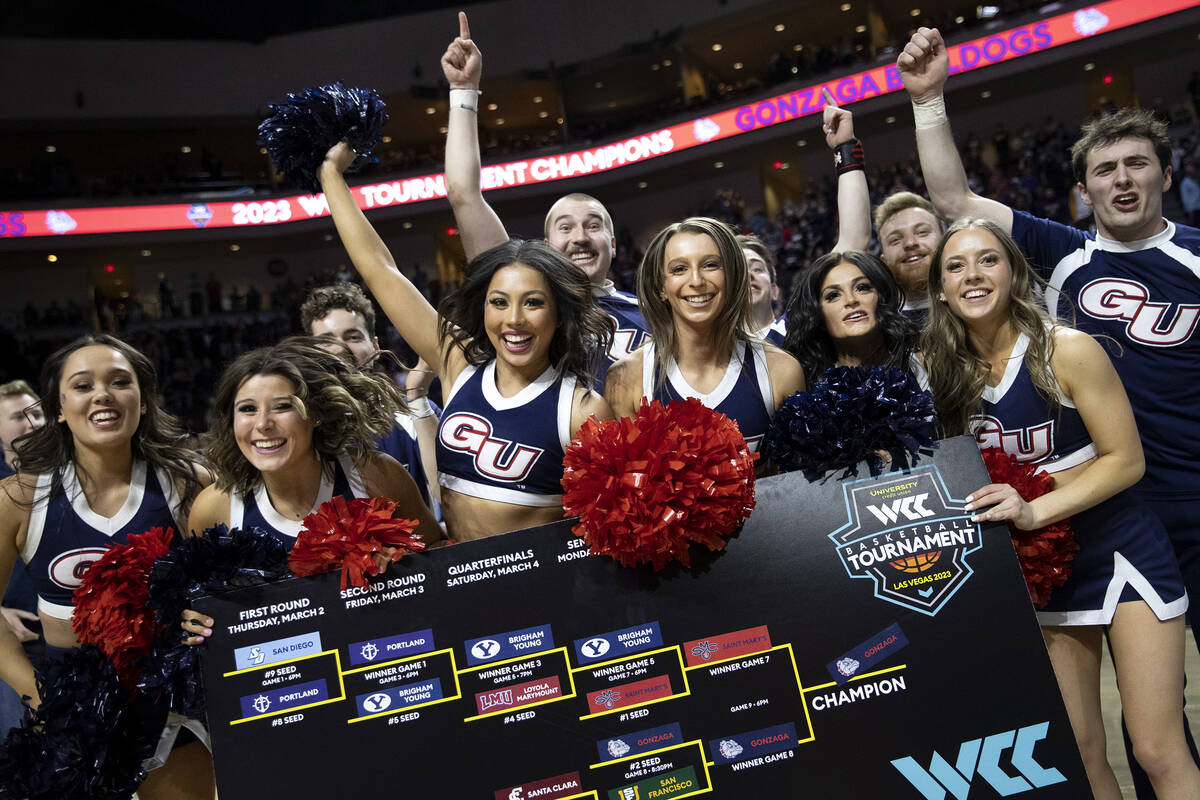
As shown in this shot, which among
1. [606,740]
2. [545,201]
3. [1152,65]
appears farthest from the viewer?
[545,201]

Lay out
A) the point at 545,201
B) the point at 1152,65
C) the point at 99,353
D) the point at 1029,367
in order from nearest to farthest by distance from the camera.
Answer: the point at 1029,367, the point at 99,353, the point at 1152,65, the point at 545,201

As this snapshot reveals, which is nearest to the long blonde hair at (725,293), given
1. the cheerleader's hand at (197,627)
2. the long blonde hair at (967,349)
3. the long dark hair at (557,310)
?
the long dark hair at (557,310)

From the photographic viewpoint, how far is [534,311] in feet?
7.94

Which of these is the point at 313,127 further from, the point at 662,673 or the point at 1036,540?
the point at 1036,540

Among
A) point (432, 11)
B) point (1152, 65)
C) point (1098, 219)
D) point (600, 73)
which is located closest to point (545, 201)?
point (600, 73)

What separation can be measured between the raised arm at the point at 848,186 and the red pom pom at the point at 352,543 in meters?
1.79

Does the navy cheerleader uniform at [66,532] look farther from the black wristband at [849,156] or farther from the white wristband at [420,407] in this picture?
the black wristband at [849,156]

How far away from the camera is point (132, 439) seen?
273 cm

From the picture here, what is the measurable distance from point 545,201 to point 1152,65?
1196 cm

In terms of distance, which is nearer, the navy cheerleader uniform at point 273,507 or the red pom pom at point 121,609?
the red pom pom at point 121,609

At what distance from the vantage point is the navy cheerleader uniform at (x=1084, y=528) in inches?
87.7

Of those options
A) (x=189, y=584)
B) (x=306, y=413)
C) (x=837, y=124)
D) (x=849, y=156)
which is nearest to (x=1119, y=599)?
(x=849, y=156)

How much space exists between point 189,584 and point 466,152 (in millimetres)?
1484

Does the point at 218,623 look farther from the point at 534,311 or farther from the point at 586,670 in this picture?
the point at 534,311
